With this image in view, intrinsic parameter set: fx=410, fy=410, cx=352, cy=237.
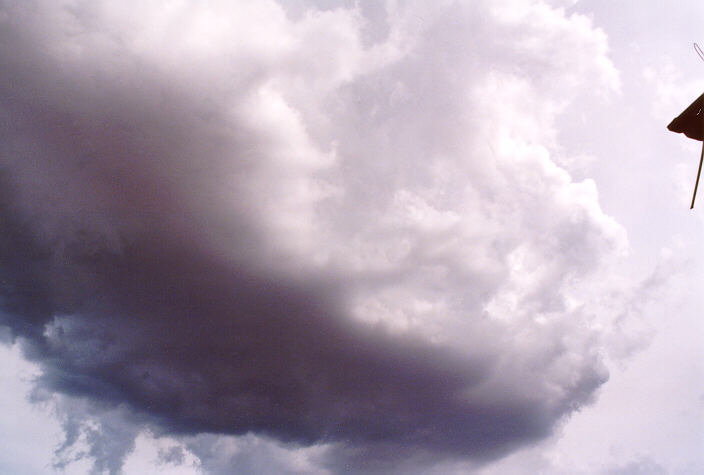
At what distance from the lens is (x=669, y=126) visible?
32.5m

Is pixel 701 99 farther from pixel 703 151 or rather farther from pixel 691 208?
pixel 691 208

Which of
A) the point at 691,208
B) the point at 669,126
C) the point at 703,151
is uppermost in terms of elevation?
the point at 669,126

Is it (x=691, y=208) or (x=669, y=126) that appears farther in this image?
(x=669, y=126)

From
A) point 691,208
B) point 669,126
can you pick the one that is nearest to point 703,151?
point 691,208

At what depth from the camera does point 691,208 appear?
89.1ft

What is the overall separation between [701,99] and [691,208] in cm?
997

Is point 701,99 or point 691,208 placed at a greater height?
point 701,99

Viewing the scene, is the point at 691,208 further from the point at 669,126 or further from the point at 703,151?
the point at 669,126

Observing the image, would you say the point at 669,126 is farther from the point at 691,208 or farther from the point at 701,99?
the point at 691,208

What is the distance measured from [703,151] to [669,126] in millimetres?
6702

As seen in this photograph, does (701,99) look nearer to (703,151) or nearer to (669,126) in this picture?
(669,126)

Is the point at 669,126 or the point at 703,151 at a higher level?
the point at 669,126

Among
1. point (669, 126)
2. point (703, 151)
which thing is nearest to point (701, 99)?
point (669, 126)

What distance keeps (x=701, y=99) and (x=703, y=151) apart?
6852 millimetres
